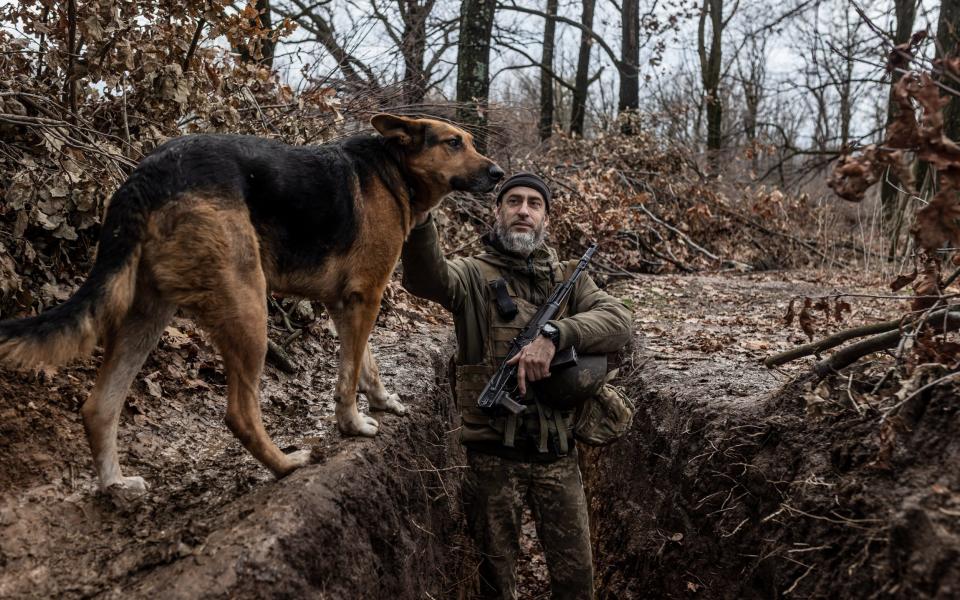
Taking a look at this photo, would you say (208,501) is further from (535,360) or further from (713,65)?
(713,65)

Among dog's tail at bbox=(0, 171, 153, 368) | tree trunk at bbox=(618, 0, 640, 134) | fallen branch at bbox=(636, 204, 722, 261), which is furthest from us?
tree trunk at bbox=(618, 0, 640, 134)

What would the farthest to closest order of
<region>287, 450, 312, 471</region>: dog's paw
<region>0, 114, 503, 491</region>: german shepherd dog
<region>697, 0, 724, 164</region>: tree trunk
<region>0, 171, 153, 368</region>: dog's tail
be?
<region>697, 0, 724, 164</region>: tree trunk < <region>287, 450, 312, 471</region>: dog's paw < <region>0, 114, 503, 491</region>: german shepherd dog < <region>0, 171, 153, 368</region>: dog's tail

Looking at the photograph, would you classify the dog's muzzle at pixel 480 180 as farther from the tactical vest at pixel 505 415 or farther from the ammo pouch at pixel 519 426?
the ammo pouch at pixel 519 426

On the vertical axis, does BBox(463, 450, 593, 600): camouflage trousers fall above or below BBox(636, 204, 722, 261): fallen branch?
below

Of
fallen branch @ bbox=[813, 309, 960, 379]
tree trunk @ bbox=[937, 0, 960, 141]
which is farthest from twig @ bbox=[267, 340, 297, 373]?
tree trunk @ bbox=[937, 0, 960, 141]

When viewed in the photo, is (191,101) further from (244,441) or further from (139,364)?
(244,441)

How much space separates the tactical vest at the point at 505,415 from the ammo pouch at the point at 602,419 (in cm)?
8

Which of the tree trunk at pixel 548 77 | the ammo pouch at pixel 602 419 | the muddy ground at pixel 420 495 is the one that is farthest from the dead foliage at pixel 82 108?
the tree trunk at pixel 548 77

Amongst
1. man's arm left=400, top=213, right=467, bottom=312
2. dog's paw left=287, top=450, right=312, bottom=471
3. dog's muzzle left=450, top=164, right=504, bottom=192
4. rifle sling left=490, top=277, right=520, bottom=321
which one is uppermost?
dog's muzzle left=450, top=164, right=504, bottom=192

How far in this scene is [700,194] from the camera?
13.2m

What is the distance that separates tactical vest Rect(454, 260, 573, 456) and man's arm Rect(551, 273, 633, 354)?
157 mm

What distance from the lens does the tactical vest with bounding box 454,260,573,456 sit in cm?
404

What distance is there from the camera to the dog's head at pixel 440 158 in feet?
12.6

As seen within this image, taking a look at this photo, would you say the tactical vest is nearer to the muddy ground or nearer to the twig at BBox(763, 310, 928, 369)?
the muddy ground
